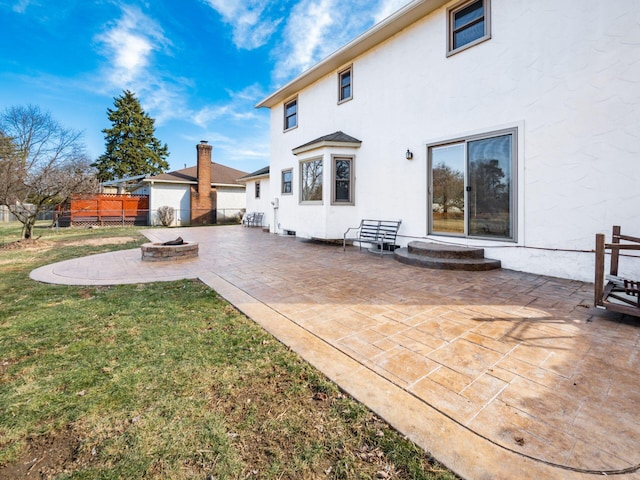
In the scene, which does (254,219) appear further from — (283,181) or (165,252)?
(165,252)

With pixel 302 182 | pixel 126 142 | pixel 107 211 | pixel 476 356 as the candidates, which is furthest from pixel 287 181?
pixel 126 142

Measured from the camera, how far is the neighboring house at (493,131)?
5023mm

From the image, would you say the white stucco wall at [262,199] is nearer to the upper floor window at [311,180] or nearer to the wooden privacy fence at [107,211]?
the upper floor window at [311,180]

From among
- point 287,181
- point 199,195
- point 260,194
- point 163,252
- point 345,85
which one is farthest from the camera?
point 199,195

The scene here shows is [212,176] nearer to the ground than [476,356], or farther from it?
farther from it

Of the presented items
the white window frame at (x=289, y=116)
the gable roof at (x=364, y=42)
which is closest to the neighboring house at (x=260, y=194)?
the white window frame at (x=289, y=116)

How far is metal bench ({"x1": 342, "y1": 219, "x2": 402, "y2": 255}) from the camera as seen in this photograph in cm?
856

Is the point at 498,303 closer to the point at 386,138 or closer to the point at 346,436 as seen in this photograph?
the point at 346,436

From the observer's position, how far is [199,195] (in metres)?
21.9

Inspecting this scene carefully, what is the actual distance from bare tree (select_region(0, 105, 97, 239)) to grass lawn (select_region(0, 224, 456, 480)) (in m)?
9.90

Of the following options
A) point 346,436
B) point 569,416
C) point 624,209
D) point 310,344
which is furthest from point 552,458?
point 624,209

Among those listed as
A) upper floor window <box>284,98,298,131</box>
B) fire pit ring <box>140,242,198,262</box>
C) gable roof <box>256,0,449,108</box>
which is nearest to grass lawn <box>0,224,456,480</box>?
fire pit ring <box>140,242,198,262</box>

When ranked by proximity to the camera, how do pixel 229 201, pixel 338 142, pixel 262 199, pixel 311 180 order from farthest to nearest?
pixel 229 201 → pixel 262 199 → pixel 311 180 → pixel 338 142

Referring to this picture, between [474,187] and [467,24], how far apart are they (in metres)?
3.79
